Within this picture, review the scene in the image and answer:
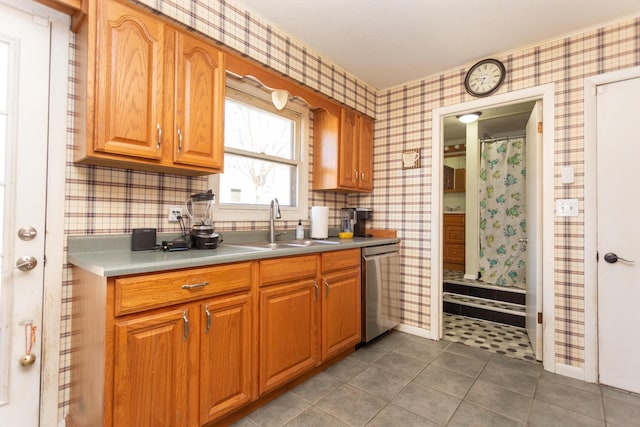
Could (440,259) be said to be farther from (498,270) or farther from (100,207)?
(100,207)

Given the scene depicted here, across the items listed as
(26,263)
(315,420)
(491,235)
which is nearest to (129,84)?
(26,263)

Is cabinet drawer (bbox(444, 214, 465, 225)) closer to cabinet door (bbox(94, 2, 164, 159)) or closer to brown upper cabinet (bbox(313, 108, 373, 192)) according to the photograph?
brown upper cabinet (bbox(313, 108, 373, 192))

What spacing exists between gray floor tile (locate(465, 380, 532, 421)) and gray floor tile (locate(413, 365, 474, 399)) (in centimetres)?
5

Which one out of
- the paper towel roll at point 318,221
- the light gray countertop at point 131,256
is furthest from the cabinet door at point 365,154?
the light gray countertop at point 131,256

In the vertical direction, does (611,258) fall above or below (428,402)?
above

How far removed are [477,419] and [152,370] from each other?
170cm

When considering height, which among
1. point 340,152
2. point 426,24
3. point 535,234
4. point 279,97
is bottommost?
point 535,234

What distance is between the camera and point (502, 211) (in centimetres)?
438

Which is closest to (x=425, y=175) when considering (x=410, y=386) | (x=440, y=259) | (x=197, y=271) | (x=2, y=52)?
(x=440, y=259)

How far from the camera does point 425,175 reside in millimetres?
2902

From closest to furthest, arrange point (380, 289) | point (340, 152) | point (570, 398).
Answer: point (570, 398) → point (380, 289) → point (340, 152)

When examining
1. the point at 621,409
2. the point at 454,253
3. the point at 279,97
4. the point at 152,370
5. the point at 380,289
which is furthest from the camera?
the point at 454,253

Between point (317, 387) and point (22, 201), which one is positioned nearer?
point (22, 201)

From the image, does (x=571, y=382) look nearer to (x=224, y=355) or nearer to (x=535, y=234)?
(x=535, y=234)
